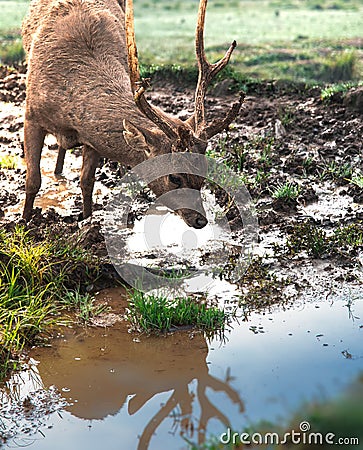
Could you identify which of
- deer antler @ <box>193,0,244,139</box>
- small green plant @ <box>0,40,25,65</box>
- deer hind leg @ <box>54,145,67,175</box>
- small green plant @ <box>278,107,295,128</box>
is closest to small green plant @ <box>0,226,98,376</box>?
deer antler @ <box>193,0,244,139</box>

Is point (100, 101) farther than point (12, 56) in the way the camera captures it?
No

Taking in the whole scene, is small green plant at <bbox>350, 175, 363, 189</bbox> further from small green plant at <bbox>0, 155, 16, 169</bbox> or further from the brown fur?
small green plant at <bbox>0, 155, 16, 169</bbox>

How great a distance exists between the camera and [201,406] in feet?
14.0

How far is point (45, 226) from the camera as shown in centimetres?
634

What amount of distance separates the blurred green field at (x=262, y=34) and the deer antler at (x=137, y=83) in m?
6.85

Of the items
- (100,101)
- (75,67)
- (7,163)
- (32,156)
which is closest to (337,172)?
(100,101)

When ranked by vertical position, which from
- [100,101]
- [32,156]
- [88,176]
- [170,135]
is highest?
[100,101]

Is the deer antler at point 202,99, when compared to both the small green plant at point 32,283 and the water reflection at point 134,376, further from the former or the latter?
the water reflection at point 134,376

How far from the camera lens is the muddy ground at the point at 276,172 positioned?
6000 millimetres

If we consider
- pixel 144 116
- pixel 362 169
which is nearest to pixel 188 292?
pixel 144 116

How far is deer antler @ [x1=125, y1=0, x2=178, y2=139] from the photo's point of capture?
5402 millimetres

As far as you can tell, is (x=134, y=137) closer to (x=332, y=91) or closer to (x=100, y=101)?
(x=100, y=101)

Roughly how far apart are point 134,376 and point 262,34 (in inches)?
642

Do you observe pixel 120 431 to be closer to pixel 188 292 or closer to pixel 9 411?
pixel 9 411
